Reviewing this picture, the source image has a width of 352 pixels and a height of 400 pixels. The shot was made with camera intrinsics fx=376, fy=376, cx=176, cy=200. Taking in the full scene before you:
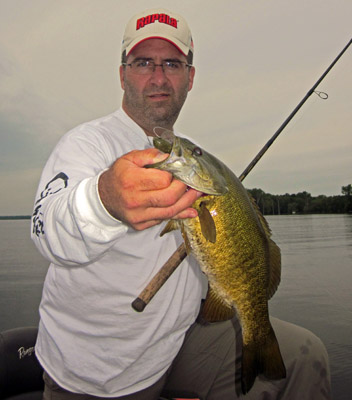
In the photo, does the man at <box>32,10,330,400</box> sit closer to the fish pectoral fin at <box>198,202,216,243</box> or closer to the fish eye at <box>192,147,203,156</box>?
the fish pectoral fin at <box>198,202,216,243</box>

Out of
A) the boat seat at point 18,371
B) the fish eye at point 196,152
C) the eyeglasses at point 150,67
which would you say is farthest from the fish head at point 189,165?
the boat seat at point 18,371

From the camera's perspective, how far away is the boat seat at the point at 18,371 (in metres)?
3.31

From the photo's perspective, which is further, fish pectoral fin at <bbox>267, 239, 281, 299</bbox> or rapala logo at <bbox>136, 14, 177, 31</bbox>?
rapala logo at <bbox>136, 14, 177, 31</bbox>

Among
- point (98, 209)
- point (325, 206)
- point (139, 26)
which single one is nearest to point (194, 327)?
point (98, 209)

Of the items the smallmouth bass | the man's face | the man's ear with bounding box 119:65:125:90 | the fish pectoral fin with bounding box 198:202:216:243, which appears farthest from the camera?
the man's ear with bounding box 119:65:125:90

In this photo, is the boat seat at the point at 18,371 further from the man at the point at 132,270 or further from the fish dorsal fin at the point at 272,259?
the fish dorsal fin at the point at 272,259

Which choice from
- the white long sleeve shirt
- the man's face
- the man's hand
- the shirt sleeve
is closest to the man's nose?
the man's face

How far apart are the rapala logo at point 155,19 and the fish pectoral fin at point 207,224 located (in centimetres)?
241

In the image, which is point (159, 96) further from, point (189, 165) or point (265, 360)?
point (265, 360)

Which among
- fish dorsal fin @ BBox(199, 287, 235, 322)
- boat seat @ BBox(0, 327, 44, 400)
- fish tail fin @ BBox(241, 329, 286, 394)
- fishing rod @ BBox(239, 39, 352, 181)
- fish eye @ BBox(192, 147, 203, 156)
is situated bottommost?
boat seat @ BBox(0, 327, 44, 400)

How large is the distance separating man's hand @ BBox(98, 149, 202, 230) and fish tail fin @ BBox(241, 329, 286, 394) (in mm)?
1427

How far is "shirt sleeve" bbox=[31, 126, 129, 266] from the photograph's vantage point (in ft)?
5.40

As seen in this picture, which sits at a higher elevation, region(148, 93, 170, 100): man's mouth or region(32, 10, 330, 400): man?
region(148, 93, 170, 100): man's mouth

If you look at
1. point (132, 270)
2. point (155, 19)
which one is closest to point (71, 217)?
point (132, 270)
